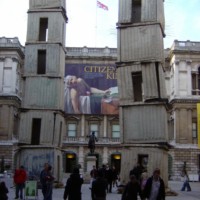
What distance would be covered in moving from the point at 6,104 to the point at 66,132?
9.51 m

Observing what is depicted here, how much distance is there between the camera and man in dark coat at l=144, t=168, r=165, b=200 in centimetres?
1167

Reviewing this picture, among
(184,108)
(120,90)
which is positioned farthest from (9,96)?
(120,90)

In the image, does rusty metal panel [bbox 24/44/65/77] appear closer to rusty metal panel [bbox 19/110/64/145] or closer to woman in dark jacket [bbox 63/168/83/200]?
rusty metal panel [bbox 19/110/64/145]

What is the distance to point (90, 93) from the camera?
5738cm

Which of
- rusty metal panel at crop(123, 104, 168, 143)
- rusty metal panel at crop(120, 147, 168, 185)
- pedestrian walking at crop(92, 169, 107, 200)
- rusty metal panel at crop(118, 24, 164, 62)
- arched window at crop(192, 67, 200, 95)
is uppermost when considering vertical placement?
arched window at crop(192, 67, 200, 95)

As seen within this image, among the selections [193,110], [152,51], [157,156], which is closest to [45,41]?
[152,51]

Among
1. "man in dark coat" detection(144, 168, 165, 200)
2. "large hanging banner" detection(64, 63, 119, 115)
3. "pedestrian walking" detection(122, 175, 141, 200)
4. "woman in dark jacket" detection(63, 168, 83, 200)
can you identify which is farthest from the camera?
"large hanging banner" detection(64, 63, 119, 115)

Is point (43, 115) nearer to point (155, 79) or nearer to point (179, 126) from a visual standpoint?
point (155, 79)

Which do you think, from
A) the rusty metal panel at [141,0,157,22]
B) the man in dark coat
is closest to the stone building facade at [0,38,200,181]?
the rusty metal panel at [141,0,157,22]

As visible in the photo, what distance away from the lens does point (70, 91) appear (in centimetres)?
5709

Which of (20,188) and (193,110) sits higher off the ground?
(193,110)

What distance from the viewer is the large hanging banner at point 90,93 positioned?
57.1 meters

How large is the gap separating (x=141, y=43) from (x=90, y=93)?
32702 millimetres

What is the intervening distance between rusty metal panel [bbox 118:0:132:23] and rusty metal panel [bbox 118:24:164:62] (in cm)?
59
